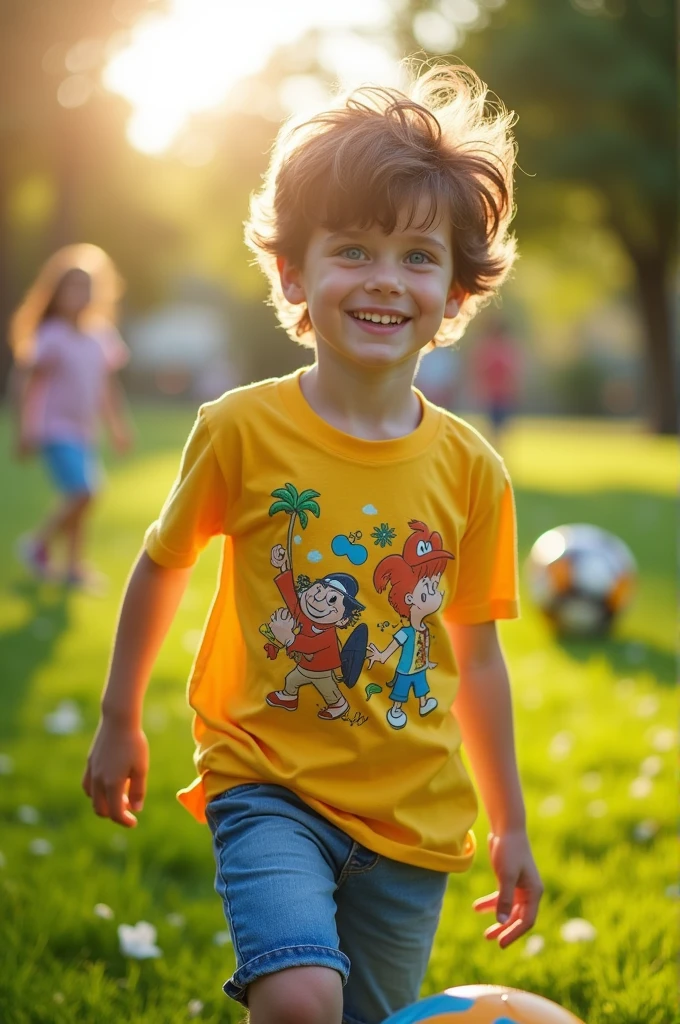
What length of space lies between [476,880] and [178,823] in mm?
1018

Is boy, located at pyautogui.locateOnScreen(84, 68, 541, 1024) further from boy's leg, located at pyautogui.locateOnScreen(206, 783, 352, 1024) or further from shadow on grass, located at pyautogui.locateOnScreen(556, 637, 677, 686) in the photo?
shadow on grass, located at pyautogui.locateOnScreen(556, 637, 677, 686)

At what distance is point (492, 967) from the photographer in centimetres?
309

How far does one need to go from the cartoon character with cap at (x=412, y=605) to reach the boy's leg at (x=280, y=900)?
284 millimetres

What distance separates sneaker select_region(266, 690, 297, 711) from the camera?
89.6 inches

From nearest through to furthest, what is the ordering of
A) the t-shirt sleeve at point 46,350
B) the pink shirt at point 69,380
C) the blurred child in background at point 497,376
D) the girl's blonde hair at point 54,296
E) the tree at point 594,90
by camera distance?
1. the pink shirt at point 69,380
2. the t-shirt sleeve at point 46,350
3. the girl's blonde hair at point 54,296
4. the blurred child in background at point 497,376
5. the tree at point 594,90

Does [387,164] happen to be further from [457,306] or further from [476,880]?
[476,880]

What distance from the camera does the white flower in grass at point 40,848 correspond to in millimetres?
3626

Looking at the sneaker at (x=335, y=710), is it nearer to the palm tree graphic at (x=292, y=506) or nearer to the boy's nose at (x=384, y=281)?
the palm tree graphic at (x=292, y=506)

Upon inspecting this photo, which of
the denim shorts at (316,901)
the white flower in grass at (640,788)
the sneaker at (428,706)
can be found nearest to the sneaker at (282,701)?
the denim shorts at (316,901)

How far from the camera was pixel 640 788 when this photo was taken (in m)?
4.42

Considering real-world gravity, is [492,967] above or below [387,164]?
below

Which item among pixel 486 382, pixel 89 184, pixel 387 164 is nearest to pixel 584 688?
pixel 387 164

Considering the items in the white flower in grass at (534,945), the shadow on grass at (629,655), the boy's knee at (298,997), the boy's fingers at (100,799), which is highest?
the boy's fingers at (100,799)

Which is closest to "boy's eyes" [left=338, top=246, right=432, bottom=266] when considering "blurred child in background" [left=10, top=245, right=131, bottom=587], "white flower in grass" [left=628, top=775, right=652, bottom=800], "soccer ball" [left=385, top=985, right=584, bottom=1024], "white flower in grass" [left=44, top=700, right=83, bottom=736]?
"soccer ball" [left=385, top=985, right=584, bottom=1024]
